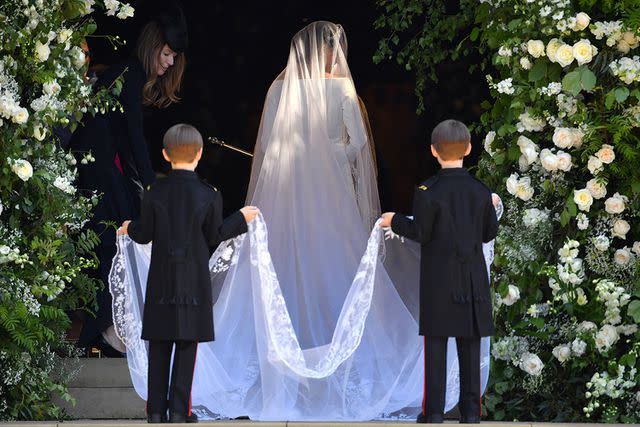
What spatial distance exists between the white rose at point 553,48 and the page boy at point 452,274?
849mm

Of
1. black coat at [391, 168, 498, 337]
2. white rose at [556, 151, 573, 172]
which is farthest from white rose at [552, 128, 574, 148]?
black coat at [391, 168, 498, 337]

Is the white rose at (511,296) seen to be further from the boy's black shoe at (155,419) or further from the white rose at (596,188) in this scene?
the boy's black shoe at (155,419)

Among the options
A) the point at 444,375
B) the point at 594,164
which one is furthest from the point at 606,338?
the point at 444,375

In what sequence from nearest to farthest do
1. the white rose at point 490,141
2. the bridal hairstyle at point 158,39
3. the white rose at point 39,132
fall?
1. the white rose at point 39,132
2. the white rose at point 490,141
3. the bridal hairstyle at point 158,39

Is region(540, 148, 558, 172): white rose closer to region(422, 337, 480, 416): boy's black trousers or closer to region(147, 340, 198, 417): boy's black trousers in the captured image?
region(422, 337, 480, 416): boy's black trousers

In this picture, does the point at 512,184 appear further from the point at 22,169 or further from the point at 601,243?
the point at 22,169

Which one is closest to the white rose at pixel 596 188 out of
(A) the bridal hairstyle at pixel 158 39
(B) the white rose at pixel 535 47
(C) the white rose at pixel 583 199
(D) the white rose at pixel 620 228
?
(C) the white rose at pixel 583 199

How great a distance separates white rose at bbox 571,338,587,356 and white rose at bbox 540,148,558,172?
0.81 meters

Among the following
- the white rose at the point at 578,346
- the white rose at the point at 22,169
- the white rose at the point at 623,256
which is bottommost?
the white rose at the point at 578,346

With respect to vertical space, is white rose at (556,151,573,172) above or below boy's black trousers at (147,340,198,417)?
above

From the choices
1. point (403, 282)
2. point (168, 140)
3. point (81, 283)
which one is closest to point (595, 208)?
point (403, 282)

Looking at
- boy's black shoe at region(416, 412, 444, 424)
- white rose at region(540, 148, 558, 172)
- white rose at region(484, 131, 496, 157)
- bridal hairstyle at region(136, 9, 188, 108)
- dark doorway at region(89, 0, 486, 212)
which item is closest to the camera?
boy's black shoe at region(416, 412, 444, 424)

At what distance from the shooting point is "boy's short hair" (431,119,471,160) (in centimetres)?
543

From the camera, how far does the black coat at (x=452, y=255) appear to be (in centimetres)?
536
